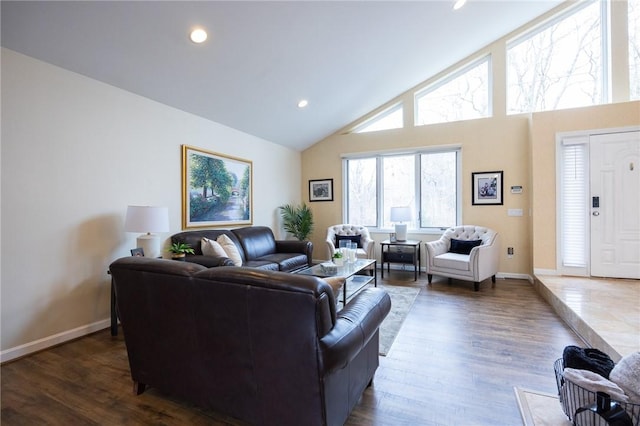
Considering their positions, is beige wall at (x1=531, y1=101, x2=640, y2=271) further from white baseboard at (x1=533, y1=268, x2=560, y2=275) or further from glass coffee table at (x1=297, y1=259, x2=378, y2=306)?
glass coffee table at (x1=297, y1=259, x2=378, y2=306)

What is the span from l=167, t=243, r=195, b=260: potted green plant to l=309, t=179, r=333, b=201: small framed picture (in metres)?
3.38

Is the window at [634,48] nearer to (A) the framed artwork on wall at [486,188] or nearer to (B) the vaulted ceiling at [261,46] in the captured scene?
(B) the vaulted ceiling at [261,46]

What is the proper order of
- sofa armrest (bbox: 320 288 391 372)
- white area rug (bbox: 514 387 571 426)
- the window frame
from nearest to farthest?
sofa armrest (bbox: 320 288 391 372)
white area rug (bbox: 514 387 571 426)
the window frame

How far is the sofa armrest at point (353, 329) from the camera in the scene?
4.05 ft

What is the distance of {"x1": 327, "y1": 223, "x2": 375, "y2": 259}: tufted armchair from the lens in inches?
201

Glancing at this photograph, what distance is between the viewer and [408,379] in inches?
79.9

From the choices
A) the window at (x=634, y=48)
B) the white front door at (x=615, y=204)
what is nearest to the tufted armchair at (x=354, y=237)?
the white front door at (x=615, y=204)

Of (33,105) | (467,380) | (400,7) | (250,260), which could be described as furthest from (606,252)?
(33,105)

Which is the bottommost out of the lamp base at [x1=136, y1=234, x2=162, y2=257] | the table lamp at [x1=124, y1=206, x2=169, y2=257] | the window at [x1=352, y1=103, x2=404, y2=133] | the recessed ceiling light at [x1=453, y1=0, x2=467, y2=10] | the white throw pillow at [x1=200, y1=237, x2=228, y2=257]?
the white throw pillow at [x1=200, y1=237, x2=228, y2=257]

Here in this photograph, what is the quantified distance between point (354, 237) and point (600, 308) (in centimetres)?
338

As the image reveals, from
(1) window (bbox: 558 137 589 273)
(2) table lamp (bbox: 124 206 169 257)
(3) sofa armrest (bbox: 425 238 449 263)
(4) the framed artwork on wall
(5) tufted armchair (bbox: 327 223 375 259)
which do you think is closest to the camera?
(2) table lamp (bbox: 124 206 169 257)

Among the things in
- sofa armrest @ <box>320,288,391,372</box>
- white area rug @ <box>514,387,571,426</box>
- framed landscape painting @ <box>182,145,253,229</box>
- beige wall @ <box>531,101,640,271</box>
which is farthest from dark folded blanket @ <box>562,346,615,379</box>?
framed landscape painting @ <box>182,145,253,229</box>

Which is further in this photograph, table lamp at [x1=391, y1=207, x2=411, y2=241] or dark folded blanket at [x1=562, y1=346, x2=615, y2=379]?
table lamp at [x1=391, y1=207, x2=411, y2=241]

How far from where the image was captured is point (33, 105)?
2.51 meters
